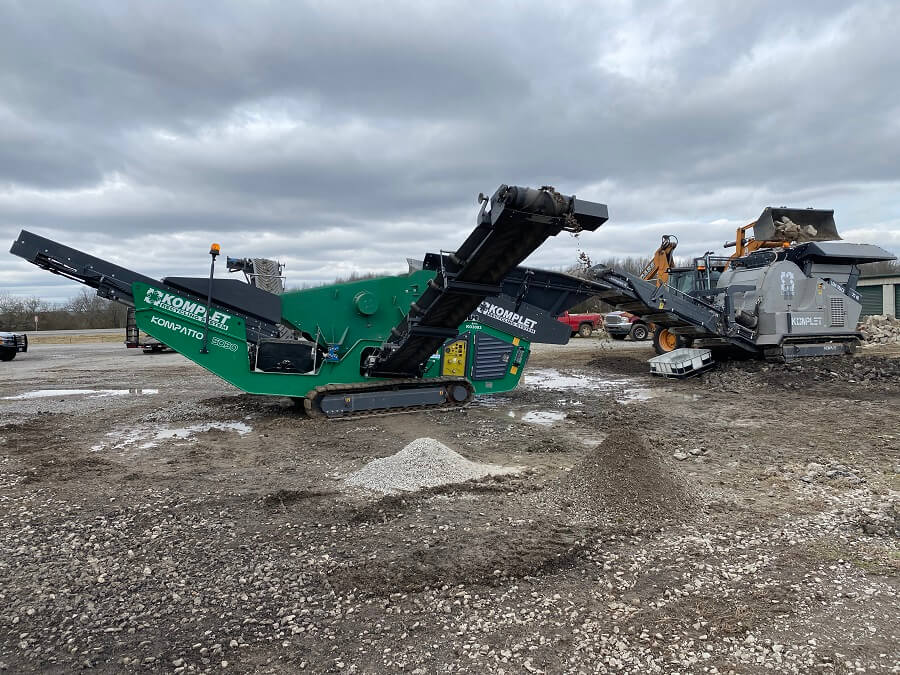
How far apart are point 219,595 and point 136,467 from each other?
3211mm

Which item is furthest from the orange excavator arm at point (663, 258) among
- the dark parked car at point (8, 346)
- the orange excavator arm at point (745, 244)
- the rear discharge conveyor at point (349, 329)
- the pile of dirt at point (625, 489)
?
the dark parked car at point (8, 346)

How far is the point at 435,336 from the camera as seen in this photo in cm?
793

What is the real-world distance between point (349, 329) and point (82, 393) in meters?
6.74

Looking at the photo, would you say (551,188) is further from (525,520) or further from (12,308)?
(12,308)

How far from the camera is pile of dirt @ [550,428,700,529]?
4277 millimetres

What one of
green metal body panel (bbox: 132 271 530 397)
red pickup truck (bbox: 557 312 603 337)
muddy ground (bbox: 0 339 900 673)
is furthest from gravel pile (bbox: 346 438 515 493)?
red pickup truck (bbox: 557 312 603 337)

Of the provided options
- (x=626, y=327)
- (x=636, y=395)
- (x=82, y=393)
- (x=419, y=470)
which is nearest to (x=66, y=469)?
(x=419, y=470)

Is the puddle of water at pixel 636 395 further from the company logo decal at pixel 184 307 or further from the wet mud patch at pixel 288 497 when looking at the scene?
the company logo decal at pixel 184 307

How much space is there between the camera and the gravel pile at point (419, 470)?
5027 millimetres

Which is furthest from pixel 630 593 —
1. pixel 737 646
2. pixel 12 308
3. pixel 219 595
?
pixel 12 308

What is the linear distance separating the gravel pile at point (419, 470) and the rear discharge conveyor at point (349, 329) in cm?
210

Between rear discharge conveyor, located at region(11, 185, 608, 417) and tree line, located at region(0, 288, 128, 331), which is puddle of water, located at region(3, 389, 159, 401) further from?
tree line, located at region(0, 288, 128, 331)

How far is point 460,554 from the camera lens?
3.63m

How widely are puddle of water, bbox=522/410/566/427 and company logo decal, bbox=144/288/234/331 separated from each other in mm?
4456
